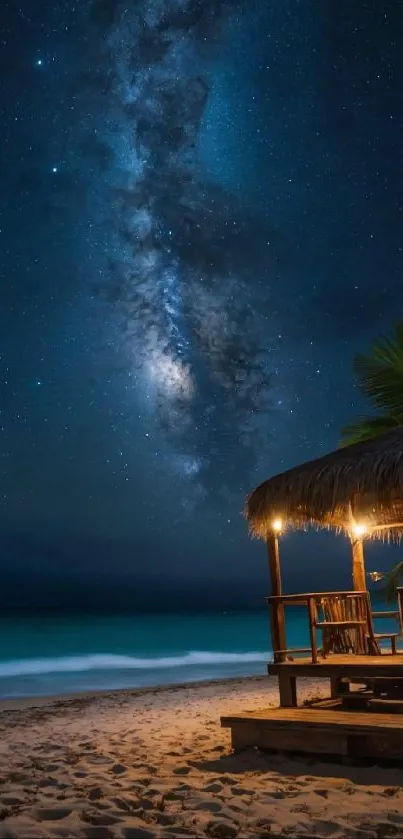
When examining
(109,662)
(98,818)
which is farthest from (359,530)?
(109,662)

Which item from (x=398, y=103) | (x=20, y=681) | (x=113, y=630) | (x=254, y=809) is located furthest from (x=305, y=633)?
(x=254, y=809)

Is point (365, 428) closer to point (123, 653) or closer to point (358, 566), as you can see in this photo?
point (358, 566)

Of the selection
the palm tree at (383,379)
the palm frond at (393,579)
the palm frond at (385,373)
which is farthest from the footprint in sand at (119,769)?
the palm frond at (393,579)

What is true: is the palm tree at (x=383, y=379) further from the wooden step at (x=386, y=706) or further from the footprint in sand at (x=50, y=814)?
the footprint in sand at (x=50, y=814)

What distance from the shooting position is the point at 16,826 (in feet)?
12.7

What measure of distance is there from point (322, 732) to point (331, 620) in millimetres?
2033

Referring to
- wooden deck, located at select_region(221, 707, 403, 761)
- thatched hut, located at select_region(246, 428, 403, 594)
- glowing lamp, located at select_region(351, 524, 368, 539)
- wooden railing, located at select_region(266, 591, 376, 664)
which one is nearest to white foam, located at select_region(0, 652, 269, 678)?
glowing lamp, located at select_region(351, 524, 368, 539)

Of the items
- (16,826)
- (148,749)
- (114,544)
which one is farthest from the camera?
(114,544)

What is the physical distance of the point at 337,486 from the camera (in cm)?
720

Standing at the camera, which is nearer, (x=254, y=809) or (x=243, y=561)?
(x=254, y=809)

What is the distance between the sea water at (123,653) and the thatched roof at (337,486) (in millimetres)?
11385

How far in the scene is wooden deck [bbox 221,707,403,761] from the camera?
213 inches

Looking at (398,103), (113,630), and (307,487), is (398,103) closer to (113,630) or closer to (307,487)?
(307,487)

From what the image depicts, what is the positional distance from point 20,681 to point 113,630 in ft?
97.5
